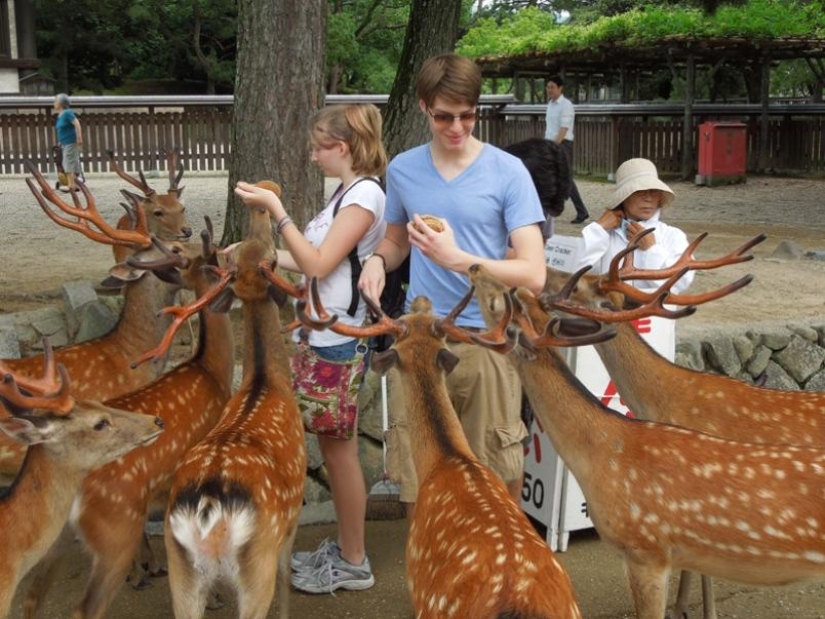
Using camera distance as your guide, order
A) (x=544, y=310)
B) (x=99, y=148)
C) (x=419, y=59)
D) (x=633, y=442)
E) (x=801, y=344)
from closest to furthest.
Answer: (x=633, y=442) < (x=544, y=310) < (x=801, y=344) < (x=419, y=59) < (x=99, y=148)

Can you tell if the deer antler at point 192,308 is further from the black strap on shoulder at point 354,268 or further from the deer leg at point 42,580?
the deer leg at point 42,580

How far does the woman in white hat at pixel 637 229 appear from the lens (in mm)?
4766

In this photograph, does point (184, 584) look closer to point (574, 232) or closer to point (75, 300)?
point (75, 300)

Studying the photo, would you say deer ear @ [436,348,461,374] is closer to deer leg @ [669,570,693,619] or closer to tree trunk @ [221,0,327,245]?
deer leg @ [669,570,693,619]

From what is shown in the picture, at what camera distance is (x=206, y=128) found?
2100cm

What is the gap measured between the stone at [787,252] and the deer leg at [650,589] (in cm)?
717

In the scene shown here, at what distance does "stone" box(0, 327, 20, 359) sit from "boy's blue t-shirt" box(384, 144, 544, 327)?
2950mm

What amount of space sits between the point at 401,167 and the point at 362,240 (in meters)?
0.43

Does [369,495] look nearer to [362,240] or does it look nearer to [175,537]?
[362,240]

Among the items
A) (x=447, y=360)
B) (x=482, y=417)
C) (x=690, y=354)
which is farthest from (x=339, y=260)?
(x=690, y=354)

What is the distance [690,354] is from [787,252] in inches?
171

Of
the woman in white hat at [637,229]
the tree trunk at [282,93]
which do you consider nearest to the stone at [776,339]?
the woman in white hat at [637,229]

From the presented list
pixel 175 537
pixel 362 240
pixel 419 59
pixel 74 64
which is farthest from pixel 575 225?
pixel 74 64

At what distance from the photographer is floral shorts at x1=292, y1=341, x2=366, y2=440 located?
Answer: 420cm
